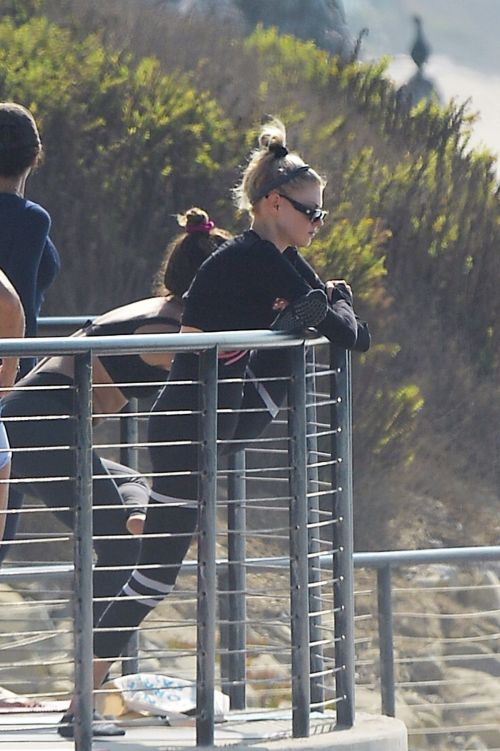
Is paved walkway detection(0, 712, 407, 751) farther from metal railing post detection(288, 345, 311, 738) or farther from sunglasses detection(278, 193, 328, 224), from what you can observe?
sunglasses detection(278, 193, 328, 224)

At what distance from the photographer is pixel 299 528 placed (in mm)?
4859

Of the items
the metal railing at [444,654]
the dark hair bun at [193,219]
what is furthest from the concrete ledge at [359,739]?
the metal railing at [444,654]

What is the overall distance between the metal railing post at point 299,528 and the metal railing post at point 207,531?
0.30 m

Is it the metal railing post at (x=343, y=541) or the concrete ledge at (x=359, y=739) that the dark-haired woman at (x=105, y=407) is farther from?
the concrete ledge at (x=359, y=739)

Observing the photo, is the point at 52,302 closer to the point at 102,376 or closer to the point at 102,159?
the point at 102,159

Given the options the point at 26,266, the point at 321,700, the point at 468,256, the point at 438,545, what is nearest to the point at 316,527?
the point at 321,700

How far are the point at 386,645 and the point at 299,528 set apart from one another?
258 centimetres

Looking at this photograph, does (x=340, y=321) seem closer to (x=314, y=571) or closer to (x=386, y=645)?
(x=314, y=571)

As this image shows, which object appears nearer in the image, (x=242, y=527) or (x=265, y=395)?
(x=265, y=395)

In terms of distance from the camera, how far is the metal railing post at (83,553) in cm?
438

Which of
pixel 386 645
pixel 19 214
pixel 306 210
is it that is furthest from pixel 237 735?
pixel 386 645

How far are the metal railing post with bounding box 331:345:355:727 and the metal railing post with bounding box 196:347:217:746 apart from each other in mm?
625

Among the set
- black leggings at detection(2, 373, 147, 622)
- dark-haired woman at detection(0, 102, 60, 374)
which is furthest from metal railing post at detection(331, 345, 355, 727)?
dark-haired woman at detection(0, 102, 60, 374)

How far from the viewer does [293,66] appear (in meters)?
21.6
